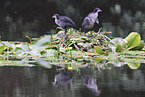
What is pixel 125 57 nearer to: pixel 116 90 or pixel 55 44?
pixel 55 44

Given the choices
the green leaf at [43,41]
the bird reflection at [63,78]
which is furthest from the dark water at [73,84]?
the green leaf at [43,41]

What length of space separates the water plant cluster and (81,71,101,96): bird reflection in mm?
600

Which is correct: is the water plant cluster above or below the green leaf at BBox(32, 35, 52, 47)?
below

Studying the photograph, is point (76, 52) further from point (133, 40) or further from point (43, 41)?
point (133, 40)

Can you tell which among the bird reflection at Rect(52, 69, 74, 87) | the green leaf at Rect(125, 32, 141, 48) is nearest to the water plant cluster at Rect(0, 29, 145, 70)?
the green leaf at Rect(125, 32, 141, 48)

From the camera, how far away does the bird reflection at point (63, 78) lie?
2.95 m

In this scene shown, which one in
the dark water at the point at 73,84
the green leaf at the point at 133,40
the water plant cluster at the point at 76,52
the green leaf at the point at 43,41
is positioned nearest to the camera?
the dark water at the point at 73,84

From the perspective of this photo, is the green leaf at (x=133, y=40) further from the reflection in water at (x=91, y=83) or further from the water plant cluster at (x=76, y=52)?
the reflection in water at (x=91, y=83)

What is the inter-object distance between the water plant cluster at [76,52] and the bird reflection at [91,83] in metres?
0.60

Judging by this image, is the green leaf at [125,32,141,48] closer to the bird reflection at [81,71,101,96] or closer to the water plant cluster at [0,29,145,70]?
the water plant cluster at [0,29,145,70]

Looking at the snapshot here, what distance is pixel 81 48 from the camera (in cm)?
516

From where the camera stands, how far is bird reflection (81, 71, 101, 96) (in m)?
2.64

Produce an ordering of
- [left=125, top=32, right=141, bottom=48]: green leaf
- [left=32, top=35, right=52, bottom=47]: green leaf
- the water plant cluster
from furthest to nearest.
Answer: [left=125, top=32, right=141, bottom=48]: green leaf, [left=32, top=35, right=52, bottom=47]: green leaf, the water plant cluster

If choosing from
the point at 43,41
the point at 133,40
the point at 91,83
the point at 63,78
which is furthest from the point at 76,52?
the point at 91,83
